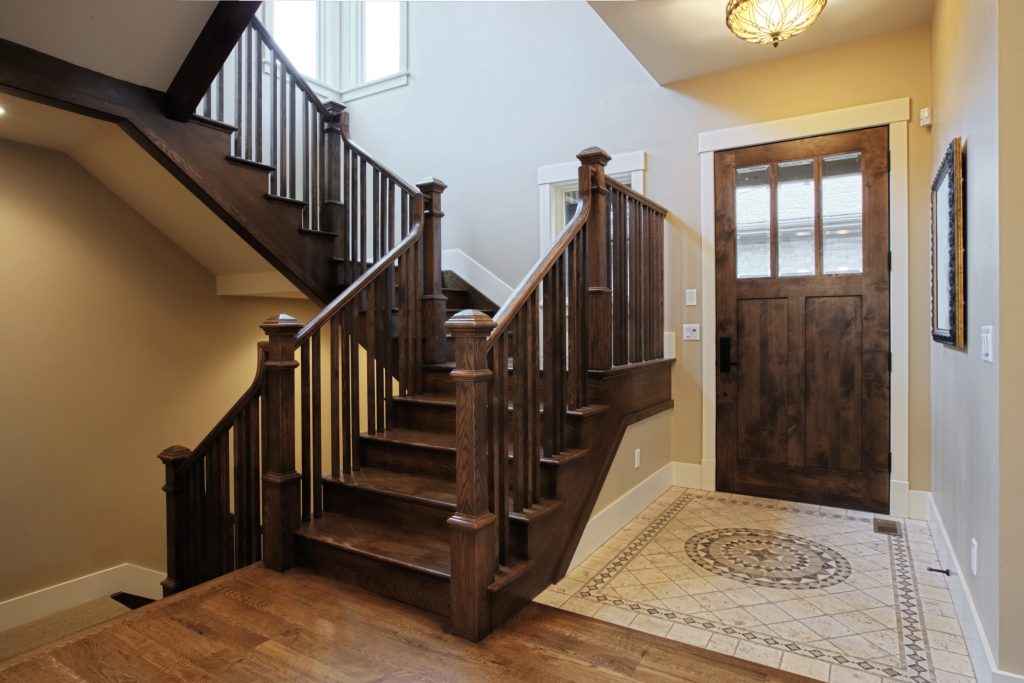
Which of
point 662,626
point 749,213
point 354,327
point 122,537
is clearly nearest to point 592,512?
point 662,626

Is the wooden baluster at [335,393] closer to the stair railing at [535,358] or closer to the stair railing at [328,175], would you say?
the stair railing at [535,358]

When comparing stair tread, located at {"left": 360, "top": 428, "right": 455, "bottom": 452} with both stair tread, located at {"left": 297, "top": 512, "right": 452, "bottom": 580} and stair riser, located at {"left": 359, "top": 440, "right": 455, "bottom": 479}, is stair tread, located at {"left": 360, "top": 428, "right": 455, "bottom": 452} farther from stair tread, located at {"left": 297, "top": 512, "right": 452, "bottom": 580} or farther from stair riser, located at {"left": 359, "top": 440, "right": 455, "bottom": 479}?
stair tread, located at {"left": 297, "top": 512, "right": 452, "bottom": 580}

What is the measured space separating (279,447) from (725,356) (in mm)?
2841

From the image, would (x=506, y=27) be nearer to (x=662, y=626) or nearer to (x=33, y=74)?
(x=33, y=74)

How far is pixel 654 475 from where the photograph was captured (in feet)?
12.5

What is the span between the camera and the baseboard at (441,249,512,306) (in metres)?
4.81

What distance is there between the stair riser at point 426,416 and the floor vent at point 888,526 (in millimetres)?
2443

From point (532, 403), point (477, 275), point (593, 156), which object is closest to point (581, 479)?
point (532, 403)

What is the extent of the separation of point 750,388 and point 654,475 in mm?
866

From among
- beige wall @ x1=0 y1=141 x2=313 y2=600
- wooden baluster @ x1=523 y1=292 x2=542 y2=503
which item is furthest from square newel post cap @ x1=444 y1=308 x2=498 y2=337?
beige wall @ x1=0 y1=141 x2=313 y2=600

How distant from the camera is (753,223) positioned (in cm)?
383

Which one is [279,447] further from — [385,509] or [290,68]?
[290,68]

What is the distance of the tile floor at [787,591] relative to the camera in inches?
79.0

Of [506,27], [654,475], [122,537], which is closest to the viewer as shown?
[654,475]
